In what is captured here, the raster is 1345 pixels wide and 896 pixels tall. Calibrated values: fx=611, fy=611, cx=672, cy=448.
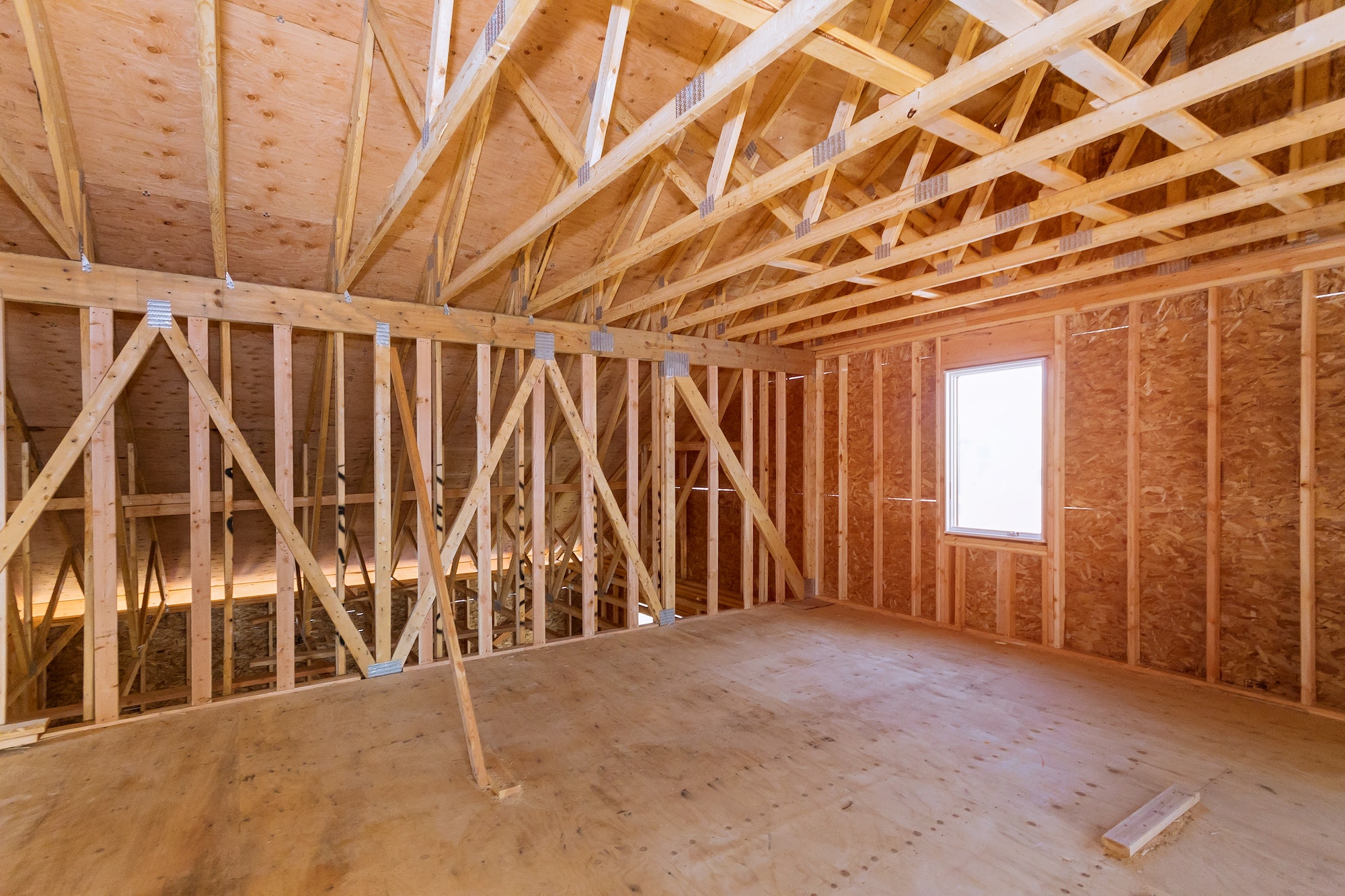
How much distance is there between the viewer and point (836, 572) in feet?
23.5

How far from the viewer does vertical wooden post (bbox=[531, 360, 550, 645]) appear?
209 inches

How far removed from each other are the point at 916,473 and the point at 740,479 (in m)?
1.82

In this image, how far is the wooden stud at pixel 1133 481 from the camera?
Result: 4781 mm

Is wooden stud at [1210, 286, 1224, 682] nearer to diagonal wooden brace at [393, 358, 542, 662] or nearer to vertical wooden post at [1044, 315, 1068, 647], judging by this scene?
vertical wooden post at [1044, 315, 1068, 647]

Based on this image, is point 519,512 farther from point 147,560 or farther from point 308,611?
point 147,560

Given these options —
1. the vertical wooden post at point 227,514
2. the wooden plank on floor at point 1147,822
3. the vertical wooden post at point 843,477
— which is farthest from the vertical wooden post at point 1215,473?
the vertical wooden post at point 227,514

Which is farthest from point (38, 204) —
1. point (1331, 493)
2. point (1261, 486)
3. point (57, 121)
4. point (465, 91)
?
point (1331, 493)

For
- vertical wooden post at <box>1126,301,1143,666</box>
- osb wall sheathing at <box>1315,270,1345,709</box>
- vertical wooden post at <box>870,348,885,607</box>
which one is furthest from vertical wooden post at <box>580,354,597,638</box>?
osb wall sheathing at <box>1315,270,1345,709</box>

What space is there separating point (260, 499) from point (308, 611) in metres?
2.67

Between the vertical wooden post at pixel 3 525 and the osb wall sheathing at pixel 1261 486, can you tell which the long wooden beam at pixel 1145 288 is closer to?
the osb wall sheathing at pixel 1261 486

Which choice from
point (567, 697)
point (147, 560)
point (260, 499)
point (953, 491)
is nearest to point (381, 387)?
point (260, 499)

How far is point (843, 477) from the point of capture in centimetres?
698

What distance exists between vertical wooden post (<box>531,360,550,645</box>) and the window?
3.96 metres

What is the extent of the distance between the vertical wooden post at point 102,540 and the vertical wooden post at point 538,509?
2.74 metres
